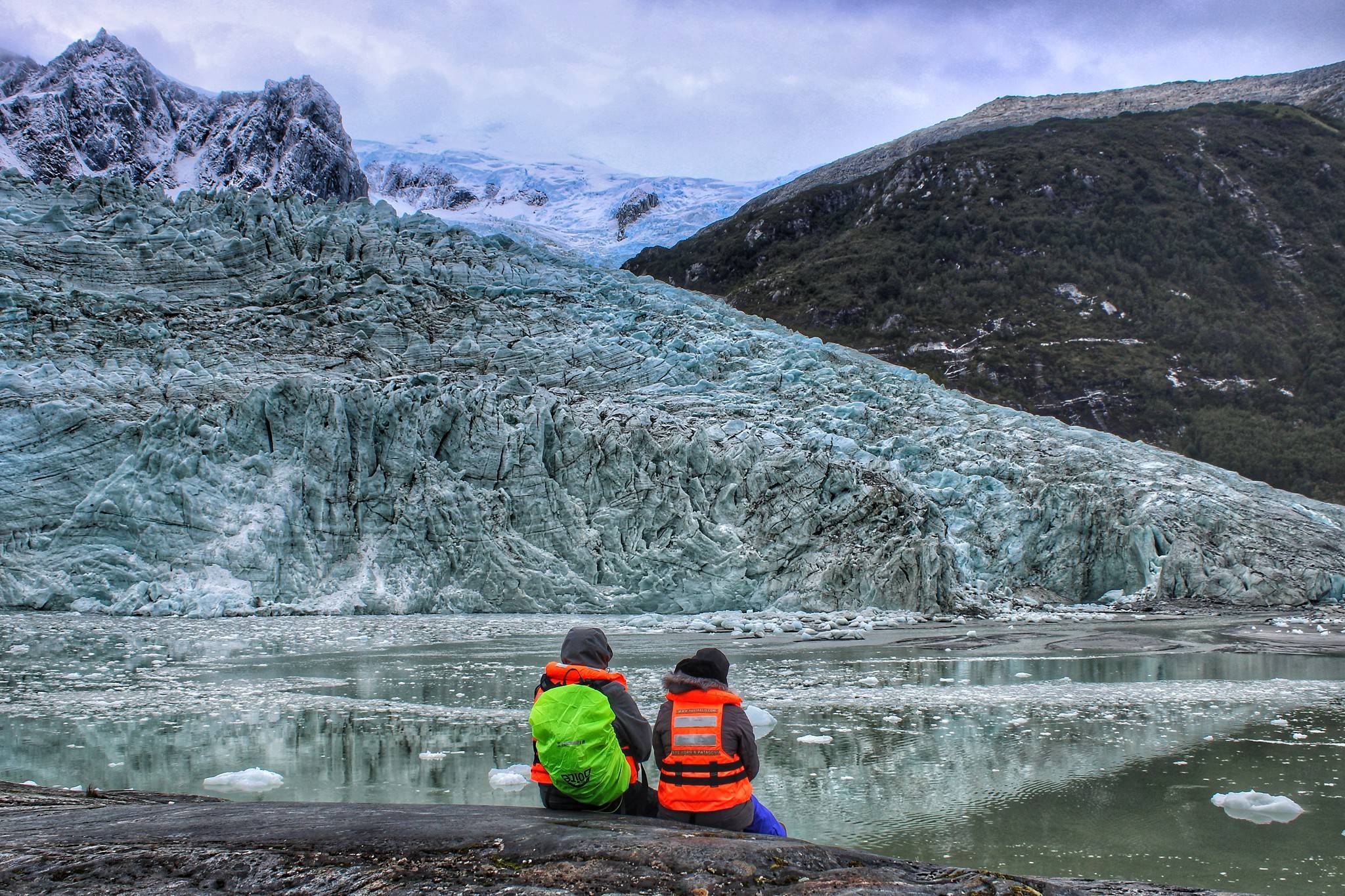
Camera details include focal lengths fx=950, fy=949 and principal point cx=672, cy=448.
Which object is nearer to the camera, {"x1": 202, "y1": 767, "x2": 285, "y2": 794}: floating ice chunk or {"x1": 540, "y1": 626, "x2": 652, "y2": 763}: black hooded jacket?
{"x1": 540, "y1": 626, "x2": 652, "y2": 763}: black hooded jacket

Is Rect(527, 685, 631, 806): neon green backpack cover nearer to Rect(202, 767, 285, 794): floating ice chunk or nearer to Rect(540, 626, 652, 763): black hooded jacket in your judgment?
Rect(540, 626, 652, 763): black hooded jacket

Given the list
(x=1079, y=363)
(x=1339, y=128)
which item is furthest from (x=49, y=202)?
(x=1339, y=128)

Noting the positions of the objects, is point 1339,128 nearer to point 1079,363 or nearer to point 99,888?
point 1079,363

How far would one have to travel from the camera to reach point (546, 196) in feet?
207

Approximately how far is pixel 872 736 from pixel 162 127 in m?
62.7

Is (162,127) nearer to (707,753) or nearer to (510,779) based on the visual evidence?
(510,779)

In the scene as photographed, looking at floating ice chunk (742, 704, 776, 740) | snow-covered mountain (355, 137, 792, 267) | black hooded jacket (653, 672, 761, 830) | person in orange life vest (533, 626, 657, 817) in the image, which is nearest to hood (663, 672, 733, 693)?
black hooded jacket (653, 672, 761, 830)

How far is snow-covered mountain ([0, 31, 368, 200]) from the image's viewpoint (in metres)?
51.1

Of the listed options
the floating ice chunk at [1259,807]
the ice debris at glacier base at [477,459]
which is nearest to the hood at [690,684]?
the floating ice chunk at [1259,807]

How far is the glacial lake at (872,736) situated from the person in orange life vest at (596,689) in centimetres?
152

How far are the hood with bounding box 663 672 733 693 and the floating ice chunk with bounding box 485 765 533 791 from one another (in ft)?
7.19

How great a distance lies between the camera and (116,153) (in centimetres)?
5256

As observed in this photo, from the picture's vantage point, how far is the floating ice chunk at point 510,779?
5344 millimetres

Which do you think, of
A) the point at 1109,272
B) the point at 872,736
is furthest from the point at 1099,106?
the point at 872,736
